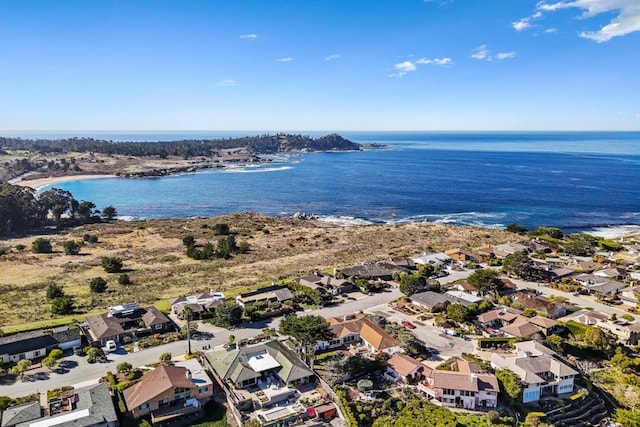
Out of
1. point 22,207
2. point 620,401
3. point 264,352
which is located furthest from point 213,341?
point 22,207

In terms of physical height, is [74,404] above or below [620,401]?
above

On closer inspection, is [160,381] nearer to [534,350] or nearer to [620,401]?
[534,350]

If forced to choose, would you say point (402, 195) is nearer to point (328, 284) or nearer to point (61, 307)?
point (328, 284)

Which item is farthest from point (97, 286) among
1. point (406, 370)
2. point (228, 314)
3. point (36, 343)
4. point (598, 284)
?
point (598, 284)

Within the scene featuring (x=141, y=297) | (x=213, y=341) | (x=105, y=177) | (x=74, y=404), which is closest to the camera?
(x=74, y=404)

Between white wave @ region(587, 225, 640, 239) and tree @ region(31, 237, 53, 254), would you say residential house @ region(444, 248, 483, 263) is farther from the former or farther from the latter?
tree @ region(31, 237, 53, 254)

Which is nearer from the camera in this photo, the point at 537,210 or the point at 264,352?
the point at 264,352

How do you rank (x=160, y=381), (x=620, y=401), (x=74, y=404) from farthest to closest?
1. (x=620, y=401)
2. (x=160, y=381)
3. (x=74, y=404)

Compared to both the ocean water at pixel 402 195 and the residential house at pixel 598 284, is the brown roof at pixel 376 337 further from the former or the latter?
the ocean water at pixel 402 195

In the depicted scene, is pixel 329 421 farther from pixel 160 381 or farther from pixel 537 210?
pixel 537 210
